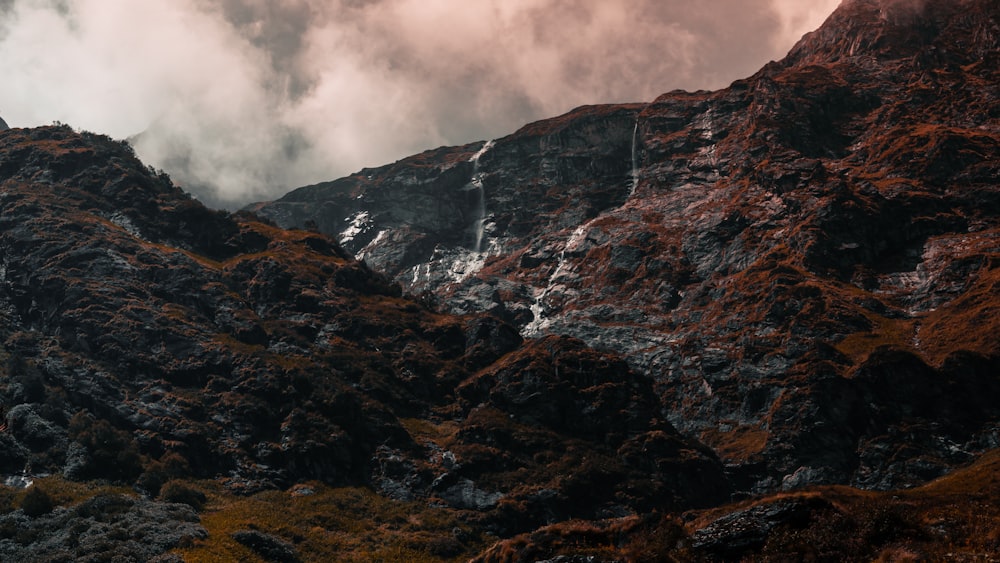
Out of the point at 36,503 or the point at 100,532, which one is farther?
the point at 36,503

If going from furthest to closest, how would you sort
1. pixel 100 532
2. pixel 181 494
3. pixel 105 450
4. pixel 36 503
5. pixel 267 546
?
pixel 105 450 < pixel 181 494 < pixel 267 546 < pixel 36 503 < pixel 100 532

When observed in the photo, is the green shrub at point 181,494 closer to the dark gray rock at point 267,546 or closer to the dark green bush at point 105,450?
the dark green bush at point 105,450

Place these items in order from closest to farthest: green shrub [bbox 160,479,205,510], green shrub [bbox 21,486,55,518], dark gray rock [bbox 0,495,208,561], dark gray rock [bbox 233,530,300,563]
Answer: dark gray rock [bbox 0,495,208,561] < green shrub [bbox 21,486,55,518] < dark gray rock [bbox 233,530,300,563] < green shrub [bbox 160,479,205,510]

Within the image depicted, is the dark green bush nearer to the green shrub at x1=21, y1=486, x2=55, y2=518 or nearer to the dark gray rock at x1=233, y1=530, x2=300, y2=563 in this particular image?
the green shrub at x1=21, y1=486, x2=55, y2=518

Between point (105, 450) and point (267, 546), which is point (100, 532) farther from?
point (105, 450)

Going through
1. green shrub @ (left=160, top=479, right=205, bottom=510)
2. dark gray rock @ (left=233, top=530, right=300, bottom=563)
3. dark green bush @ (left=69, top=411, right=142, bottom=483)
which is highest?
dark green bush @ (left=69, top=411, right=142, bottom=483)

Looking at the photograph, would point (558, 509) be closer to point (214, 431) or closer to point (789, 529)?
point (214, 431)

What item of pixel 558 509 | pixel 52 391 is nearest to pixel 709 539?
pixel 558 509

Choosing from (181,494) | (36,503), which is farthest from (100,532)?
(181,494)

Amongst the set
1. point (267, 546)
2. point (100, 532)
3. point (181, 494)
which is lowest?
point (267, 546)

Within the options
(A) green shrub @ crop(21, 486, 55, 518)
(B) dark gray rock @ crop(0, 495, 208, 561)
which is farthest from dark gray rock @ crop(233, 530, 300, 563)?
(A) green shrub @ crop(21, 486, 55, 518)

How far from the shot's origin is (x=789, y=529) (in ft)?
190

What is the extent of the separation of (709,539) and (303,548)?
4438 inches

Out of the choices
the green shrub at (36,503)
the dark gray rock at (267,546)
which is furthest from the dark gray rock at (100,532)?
the dark gray rock at (267,546)
